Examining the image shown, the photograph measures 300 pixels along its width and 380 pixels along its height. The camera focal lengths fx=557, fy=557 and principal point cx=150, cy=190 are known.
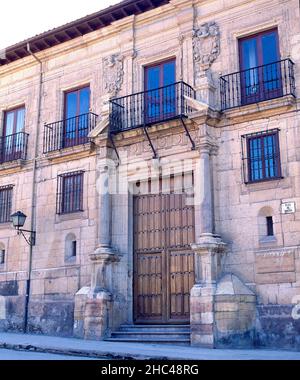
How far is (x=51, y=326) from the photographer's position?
49.6ft

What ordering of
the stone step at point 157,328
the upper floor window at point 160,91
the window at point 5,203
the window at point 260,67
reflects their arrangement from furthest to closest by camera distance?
the window at point 5,203
the upper floor window at point 160,91
the window at point 260,67
the stone step at point 157,328

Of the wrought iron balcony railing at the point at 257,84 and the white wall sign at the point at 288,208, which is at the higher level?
the wrought iron balcony railing at the point at 257,84

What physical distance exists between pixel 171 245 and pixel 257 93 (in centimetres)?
431

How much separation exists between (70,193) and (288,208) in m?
6.57

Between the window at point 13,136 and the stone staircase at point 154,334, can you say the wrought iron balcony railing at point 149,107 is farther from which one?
the stone staircase at point 154,334

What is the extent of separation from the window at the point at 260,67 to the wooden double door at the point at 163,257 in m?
3.05

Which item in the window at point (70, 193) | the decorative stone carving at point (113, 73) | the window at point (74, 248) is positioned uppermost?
the decorative stone carving at point (113, 73)

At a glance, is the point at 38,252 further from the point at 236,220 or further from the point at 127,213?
the point at 236,220

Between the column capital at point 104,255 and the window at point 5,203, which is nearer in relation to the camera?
the column capital at point 104,255

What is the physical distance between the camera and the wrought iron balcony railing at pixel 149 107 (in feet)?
47.0

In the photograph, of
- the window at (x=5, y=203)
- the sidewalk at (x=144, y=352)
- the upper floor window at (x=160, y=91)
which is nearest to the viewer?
the sidewalk at (x=144, y=352)

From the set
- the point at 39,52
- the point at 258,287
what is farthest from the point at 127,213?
the point at 39,52

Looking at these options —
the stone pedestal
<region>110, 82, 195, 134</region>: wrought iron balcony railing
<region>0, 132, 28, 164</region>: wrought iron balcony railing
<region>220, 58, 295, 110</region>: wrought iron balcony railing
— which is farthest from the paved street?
<region>0, 132, 28, 164</region>: wrought iron balcony railing

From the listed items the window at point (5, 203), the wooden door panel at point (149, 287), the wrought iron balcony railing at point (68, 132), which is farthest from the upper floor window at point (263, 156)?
the window at point (5, 203)
